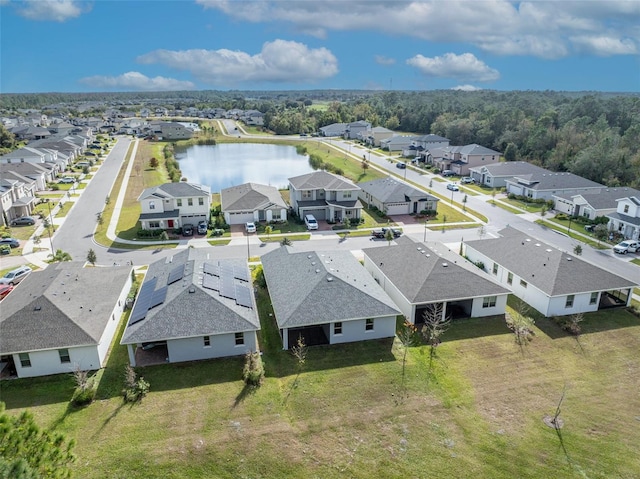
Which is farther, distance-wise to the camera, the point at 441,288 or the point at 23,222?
the point at 23,222

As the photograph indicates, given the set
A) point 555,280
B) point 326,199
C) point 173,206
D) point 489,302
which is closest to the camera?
point 489,302

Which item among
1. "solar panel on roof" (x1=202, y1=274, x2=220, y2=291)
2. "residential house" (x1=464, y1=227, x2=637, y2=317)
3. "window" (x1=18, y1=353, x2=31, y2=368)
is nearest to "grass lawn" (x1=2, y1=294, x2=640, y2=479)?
"window" (x1=18, y1=353, x2=31, y2=368)

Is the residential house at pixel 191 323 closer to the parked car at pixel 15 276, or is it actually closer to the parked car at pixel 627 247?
the parked car at pixel 15 276

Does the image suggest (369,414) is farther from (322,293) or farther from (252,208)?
(252,208)

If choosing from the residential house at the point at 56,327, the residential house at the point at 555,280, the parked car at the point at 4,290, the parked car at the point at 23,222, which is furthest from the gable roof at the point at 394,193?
the parked car at the point at 23,222

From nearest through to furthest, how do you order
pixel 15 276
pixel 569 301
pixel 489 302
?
1. pixel 489 302
2. pixel 569 301
3. pixel 15 276

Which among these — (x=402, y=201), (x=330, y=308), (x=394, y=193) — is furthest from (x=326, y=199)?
(x=330, y=308)
